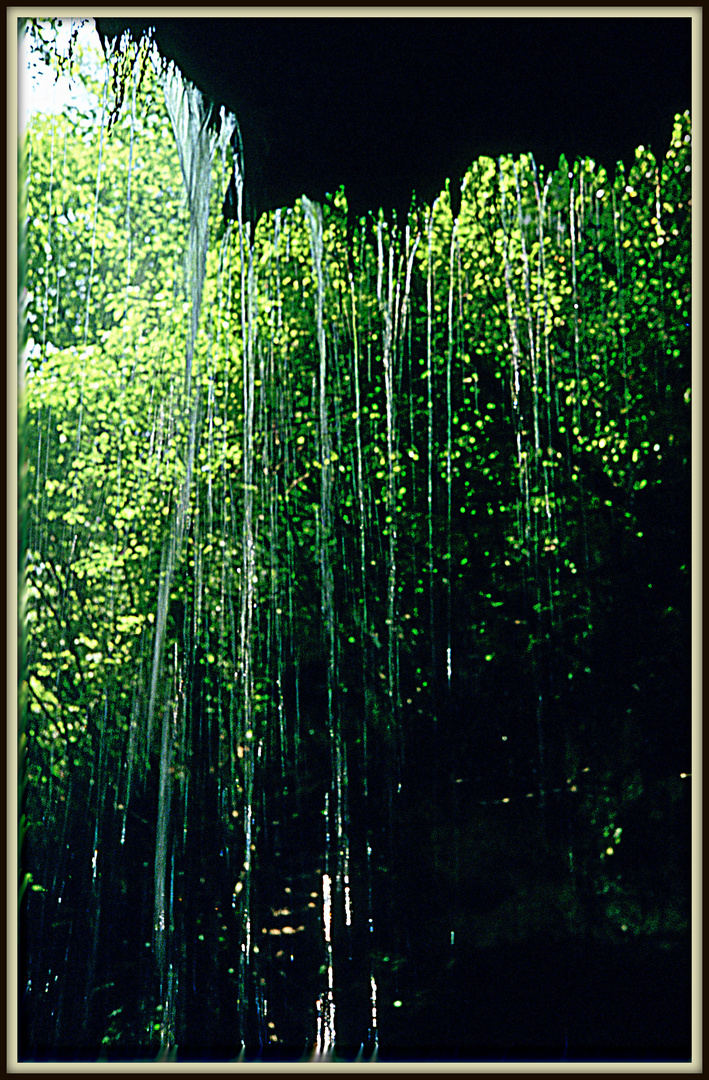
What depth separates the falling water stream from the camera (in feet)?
7.16

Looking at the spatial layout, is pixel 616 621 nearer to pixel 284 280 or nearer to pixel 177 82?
pixel 284 280

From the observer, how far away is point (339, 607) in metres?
2.32

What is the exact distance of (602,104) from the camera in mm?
2246

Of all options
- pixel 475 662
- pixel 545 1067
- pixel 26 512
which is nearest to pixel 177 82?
pixel 26 512

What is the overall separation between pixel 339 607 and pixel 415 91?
1288mm

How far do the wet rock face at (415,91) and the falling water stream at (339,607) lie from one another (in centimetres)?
6

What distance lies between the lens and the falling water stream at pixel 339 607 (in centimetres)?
218

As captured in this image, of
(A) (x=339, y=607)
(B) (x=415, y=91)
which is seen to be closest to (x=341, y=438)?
(A) (x=339, y=607)

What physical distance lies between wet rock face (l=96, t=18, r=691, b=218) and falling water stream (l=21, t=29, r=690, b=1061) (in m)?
0.06

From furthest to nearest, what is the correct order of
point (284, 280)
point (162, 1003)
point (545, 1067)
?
point (284, 280), point (162, 1003), point (545, 1067)

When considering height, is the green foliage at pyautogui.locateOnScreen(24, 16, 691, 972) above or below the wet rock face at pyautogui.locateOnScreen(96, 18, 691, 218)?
below

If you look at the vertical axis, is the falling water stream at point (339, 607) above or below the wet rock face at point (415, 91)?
below

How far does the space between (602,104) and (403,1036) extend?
2.29m

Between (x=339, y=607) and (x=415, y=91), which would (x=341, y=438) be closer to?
(x=339, y=607)
